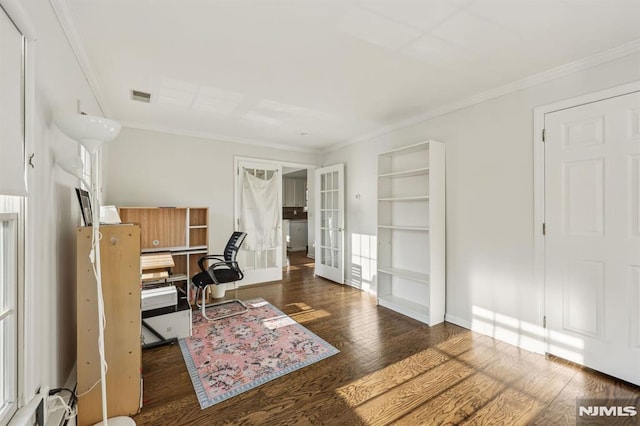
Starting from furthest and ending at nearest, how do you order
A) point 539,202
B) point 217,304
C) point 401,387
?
point 217,304 → point 539,202 → point 401,387

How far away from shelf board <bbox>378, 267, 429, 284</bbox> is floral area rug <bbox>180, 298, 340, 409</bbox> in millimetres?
1338

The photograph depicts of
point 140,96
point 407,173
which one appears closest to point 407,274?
point 407,173

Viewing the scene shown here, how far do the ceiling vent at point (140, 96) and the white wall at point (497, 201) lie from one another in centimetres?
323

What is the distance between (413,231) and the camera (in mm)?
3717

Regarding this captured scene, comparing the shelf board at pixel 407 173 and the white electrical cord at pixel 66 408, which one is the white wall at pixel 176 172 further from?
the white electrical cord at pixel 66 408

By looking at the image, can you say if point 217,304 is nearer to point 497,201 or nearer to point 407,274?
point 407,274

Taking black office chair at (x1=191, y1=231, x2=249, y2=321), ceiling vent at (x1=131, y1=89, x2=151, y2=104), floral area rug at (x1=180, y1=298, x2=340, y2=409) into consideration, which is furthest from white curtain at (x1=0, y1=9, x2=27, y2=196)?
black office chair at (x1=191, y1=231, x2=249, y2=321)

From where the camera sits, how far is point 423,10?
1.75 metres

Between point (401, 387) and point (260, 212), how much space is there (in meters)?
3.55

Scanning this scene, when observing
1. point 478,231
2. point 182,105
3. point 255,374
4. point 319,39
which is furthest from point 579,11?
point 182,105

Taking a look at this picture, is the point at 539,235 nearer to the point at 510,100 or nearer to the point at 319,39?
the point at 510,100

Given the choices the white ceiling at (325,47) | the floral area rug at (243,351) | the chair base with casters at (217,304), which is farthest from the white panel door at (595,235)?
the chair base with casters at (217,304)

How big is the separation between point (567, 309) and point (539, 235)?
2.12ft

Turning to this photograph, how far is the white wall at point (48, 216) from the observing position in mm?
1289
